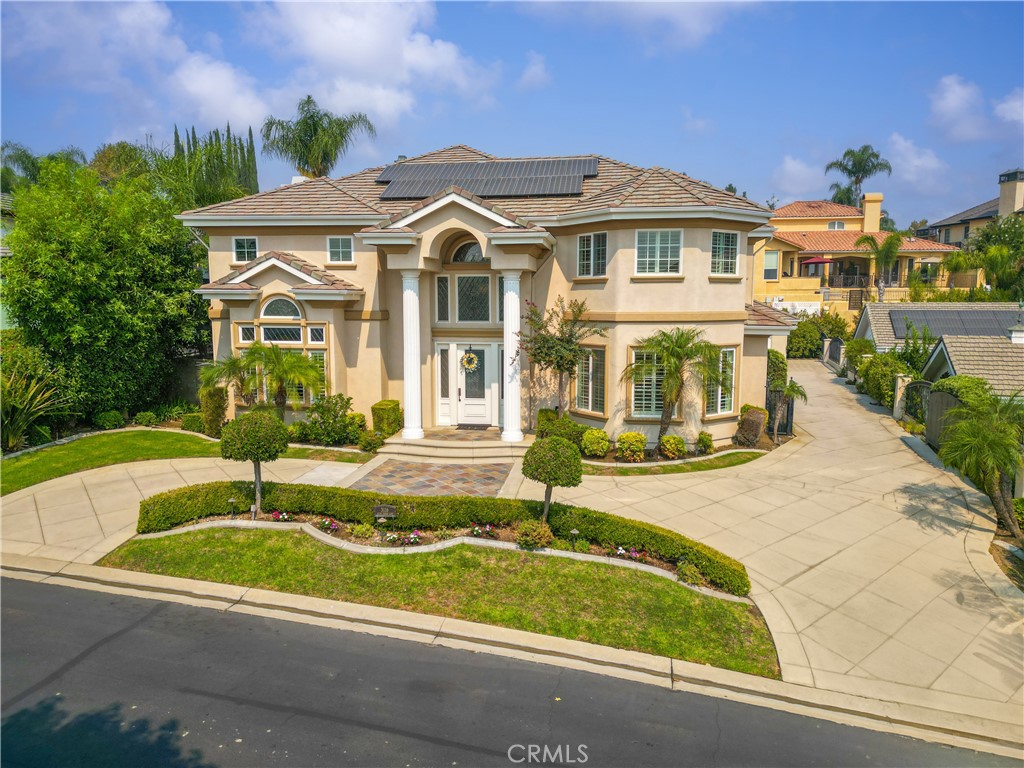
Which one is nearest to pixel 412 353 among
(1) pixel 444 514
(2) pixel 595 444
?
(2) pixel 595 444

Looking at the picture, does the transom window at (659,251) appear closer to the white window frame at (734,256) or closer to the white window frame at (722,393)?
the white window frame at (734,256)

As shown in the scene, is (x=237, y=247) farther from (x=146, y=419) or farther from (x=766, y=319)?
(x=766, y=319)

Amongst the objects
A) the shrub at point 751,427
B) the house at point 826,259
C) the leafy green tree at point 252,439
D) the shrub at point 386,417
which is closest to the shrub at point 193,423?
the shrub at point 386,417

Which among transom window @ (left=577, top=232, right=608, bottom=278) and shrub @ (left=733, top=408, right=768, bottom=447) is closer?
transom window @ (left=577, top=232, right=608, bottom=278)

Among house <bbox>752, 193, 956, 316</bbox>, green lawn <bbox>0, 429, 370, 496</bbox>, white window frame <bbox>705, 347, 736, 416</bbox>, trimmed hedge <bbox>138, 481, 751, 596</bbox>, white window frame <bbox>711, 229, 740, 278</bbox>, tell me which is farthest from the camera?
house <bbox>752, 193, 956, 316</bbox>

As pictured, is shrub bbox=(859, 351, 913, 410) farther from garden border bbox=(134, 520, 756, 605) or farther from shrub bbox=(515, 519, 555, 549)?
shrub bbox=(515, 519, 555, 549)

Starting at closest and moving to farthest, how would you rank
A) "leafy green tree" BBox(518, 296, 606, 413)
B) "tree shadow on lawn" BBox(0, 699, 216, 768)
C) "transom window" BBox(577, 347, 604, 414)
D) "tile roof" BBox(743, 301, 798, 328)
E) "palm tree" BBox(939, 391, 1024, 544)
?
"tree shadow on lawn" BBox(0, 699, 216, 768), "palm tree" BBox(939, 391, 1024, 544), "leafy green tree" BBox(518, 296, 606, 413), "transom window" BBox(577, 347, 604, 414), "tile roof" BBox(743, 301, 798, 328)

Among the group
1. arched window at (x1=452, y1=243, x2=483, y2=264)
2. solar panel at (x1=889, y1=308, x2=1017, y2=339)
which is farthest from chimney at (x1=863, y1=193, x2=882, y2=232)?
arched window at (x1=452, y1=243, x2=483, y2=264)
